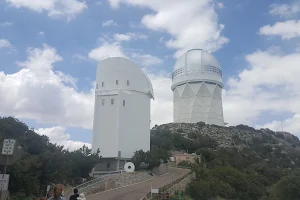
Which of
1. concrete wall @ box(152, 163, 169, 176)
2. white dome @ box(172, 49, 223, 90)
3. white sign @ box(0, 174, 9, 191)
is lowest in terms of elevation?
white sign @ box(0, 174, 9, 191)

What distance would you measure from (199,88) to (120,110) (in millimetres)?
34455

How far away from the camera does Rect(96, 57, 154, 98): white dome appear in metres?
47.8

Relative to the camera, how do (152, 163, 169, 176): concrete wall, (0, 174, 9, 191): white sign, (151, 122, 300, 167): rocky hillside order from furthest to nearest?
1. (151, 122, 300, 167): rocky hillside
2. (152, 163, 169, 176): concrete wall
3. (0, 174, 9, 191): white sign

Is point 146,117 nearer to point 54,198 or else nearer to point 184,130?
point 184,130

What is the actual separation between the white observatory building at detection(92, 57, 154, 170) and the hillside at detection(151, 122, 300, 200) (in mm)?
7870

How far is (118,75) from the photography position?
158 feet

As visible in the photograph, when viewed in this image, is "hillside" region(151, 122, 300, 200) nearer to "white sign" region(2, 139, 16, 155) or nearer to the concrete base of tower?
the concrete base of tower

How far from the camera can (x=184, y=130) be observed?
72.1 metres

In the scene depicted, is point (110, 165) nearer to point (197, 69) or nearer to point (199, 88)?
point (199, 88)

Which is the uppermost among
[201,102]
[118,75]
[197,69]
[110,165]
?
[197,69]

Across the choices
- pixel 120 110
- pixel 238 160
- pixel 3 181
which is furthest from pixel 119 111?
pixel 3 181

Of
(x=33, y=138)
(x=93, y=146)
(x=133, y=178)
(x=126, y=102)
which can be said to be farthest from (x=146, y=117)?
(x=33, y=138)

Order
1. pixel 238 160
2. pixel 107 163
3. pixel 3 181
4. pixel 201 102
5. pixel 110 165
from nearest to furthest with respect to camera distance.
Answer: pixel 3 181
pixel 110 165
pixel 107 163
pixel 238 160
pixel 201 102

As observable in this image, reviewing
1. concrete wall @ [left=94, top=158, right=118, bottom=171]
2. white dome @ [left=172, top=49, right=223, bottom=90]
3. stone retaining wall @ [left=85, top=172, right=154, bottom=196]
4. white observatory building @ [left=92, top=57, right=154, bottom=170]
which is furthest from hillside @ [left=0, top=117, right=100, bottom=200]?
white dome @ [left=172, top=49, right=223, bottom=90]
